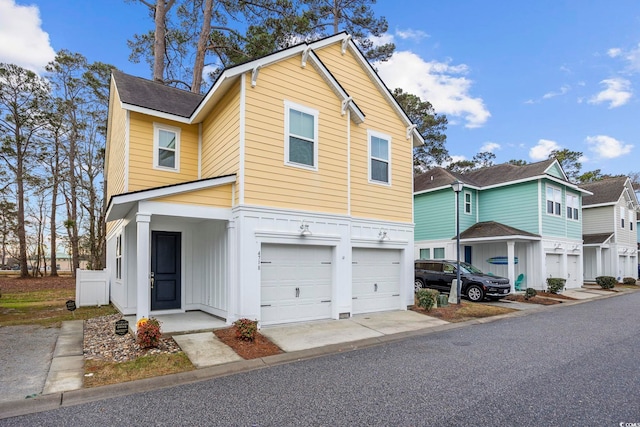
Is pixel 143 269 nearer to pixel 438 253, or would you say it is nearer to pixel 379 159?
pixel 379 159

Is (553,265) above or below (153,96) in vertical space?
below

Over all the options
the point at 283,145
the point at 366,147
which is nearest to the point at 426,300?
the point at 366,147

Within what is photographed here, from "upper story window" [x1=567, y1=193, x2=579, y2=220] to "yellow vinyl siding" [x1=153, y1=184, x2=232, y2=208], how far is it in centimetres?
2074

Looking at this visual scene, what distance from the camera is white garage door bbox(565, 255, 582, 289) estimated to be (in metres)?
21.0

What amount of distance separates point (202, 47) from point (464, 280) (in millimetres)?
17601

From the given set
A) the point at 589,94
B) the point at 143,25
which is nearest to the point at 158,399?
the point at 143,25

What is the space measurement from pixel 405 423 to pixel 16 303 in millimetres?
15309

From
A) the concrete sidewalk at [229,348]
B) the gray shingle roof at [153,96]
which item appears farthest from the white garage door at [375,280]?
the gray shingle roof at [153,96]

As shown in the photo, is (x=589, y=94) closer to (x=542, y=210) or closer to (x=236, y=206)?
(x=542, y=210)

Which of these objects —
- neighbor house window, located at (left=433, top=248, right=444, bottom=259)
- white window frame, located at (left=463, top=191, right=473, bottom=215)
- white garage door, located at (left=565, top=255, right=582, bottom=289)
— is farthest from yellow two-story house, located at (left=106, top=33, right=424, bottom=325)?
white garage door, located at (left=565, top=255, right=582, bottom=289)

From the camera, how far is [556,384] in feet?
17.3

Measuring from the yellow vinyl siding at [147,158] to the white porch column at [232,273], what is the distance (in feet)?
10.6

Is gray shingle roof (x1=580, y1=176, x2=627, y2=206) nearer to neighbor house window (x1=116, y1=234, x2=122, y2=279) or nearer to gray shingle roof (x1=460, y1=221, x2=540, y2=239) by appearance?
gray shingle roof (x1=460, y1=221, x2=540, y2=239)

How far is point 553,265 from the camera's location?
1991 cm
